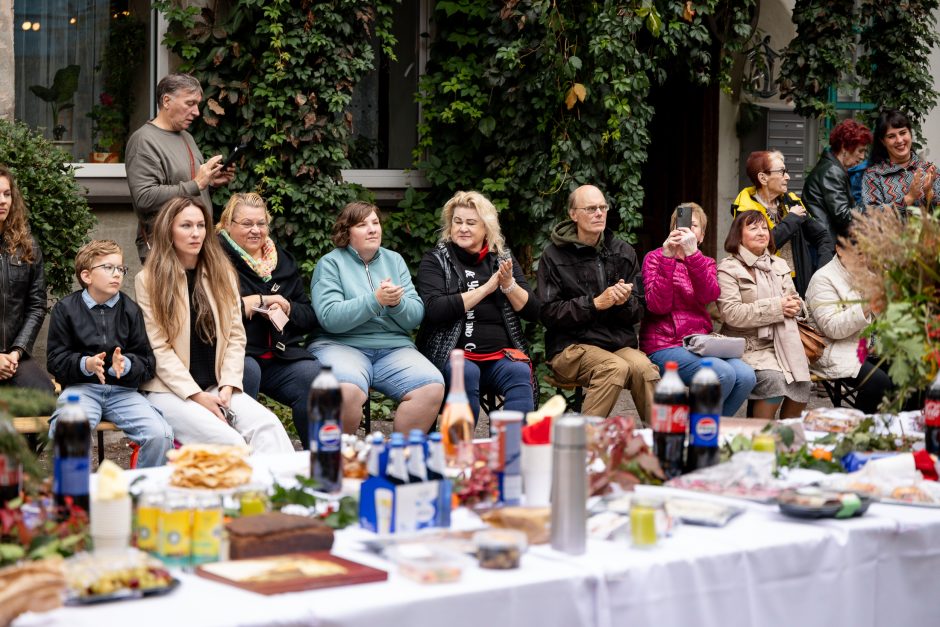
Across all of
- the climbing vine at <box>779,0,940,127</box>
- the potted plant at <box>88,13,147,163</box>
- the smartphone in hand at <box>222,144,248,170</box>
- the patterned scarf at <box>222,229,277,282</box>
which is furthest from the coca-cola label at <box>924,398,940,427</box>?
the climbing vine at <box>779,0,940,127</box>

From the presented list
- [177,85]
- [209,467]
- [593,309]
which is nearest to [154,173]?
[177,85]

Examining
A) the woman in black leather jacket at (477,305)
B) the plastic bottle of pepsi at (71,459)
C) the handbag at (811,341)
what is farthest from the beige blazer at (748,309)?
the plastic bottle of pepsi at (71,459)

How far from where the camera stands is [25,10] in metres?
8.85

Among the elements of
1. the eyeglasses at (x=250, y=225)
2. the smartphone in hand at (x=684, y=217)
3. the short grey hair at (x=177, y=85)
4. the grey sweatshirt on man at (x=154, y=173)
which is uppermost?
the short grey hair at (x=177, y=85)

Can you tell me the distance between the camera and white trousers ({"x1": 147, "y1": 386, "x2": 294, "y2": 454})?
538 centimetres

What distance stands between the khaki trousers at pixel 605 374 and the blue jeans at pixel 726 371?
0.46 ft

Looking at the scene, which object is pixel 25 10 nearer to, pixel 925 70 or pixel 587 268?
pixel 587 268

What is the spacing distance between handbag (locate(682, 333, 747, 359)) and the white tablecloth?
10.9 feet

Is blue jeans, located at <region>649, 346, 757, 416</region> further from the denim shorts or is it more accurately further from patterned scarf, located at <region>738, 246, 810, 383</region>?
the denim shorts

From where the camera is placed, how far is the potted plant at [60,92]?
8.89 metres

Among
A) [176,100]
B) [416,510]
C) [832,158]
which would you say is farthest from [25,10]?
[416,510]

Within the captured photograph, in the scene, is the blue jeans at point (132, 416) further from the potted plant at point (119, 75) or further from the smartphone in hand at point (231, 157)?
the potted plant at point (119, 75)

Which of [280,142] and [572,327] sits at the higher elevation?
[280,142]

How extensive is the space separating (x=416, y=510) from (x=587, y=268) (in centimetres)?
395
